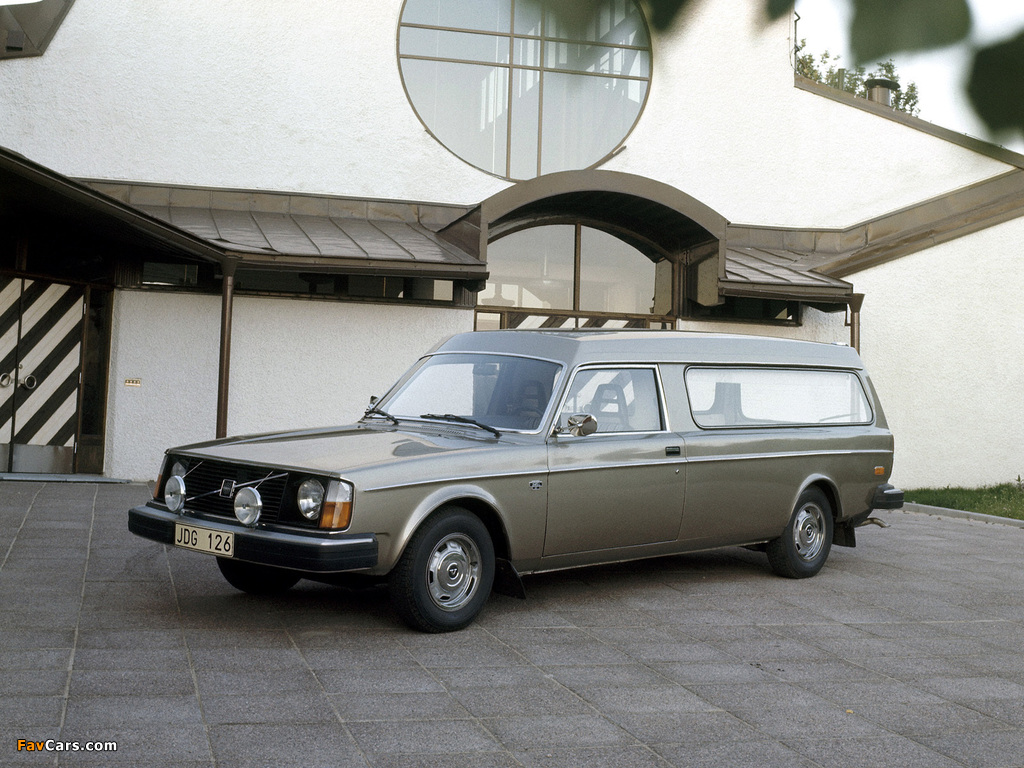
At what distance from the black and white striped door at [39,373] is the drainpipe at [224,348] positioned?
2.09m

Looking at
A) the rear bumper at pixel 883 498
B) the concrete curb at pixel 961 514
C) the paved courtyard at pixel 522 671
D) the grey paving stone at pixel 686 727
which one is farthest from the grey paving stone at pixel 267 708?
the concrete curb at pixel 961 514

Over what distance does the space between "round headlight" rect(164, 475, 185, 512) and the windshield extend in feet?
5.40

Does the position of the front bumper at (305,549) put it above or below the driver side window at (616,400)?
below

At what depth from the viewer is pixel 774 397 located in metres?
7.98

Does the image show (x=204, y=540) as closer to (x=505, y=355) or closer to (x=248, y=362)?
(x=505, y=355)

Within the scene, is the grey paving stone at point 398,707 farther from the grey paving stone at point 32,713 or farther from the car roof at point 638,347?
the car roof at point 638,347

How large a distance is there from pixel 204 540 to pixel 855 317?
11.5 meters

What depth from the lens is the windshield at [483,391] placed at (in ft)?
22.0

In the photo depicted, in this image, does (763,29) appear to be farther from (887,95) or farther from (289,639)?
(289,639)

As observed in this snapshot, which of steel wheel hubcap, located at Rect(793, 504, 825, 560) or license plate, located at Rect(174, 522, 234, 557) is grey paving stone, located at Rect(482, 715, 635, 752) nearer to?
license plate, located at Rect(174, 522, 234, 557)

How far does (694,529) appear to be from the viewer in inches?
283

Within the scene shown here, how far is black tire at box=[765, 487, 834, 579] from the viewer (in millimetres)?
7824

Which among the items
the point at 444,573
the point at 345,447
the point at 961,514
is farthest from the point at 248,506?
the point at 961,514

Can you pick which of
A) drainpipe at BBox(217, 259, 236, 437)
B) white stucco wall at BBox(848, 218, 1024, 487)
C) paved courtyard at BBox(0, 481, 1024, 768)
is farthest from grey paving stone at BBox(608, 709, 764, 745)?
white stucco wall at BBox(848, 218, 1024, 487)
